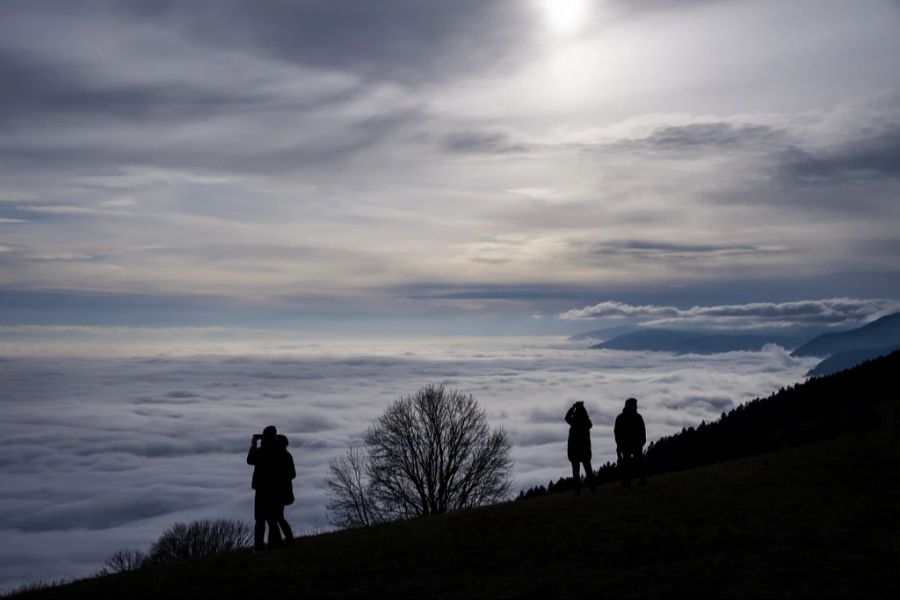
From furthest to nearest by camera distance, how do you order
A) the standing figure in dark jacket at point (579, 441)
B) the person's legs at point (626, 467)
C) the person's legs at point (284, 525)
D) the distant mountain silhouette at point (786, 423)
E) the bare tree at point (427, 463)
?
1. the bare tree at point (427, 463)
2. the distant mountain silhouette at point (786, 423)
3. the person's legs at point (626, 467)
4. the standing figure in dark jacket at point (579, 441)
5. the person's legs at point (284, 525)

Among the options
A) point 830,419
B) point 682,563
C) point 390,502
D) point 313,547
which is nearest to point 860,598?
point 682,563

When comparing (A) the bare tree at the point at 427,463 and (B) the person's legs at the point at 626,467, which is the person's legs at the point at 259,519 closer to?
(B) the person's legs at the point at 626,467

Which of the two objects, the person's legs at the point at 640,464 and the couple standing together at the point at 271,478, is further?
A: the person's legs at the point at 640,464

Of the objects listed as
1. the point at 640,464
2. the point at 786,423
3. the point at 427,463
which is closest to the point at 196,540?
the point at 427,463

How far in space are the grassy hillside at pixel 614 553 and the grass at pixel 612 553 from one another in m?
0.04

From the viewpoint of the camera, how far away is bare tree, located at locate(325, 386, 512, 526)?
163 feet

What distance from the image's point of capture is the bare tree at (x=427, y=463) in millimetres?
49594

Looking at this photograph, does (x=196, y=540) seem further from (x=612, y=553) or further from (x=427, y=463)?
(x=612, y=553)

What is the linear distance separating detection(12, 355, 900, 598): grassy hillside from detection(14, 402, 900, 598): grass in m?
0.04

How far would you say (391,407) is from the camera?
52594 millimetres

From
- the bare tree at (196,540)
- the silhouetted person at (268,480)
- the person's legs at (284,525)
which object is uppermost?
the silhouetted person at (268,480)

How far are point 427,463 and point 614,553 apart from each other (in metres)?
36.7

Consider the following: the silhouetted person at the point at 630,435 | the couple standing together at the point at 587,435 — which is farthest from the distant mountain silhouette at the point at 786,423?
the couple standing together at the point at 587,435

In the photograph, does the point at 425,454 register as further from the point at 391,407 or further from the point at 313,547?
the point at 313,547
